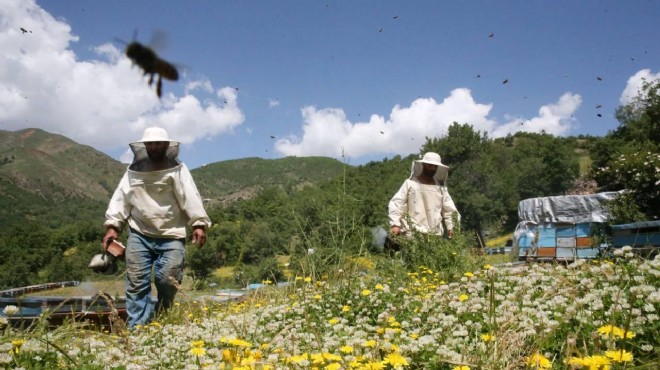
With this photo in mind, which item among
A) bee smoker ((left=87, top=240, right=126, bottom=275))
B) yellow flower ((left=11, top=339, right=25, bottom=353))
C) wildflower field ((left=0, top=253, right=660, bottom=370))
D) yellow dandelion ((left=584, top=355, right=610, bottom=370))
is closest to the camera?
yellow dandelion ((left=584, top=355, right=610, bottom=370))

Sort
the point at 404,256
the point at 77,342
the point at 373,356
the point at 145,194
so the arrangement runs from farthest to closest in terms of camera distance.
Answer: the point at 404,256
the point at 145,194
the point at 77,342
the point at 373,356

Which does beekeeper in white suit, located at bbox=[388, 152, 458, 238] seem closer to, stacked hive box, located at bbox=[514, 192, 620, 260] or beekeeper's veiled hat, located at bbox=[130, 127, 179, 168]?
beekeeper's veiled hat, located at bbox=[130, 127, 179, 168]

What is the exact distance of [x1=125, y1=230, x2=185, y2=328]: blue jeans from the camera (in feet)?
18.1

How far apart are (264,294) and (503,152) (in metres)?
77.1

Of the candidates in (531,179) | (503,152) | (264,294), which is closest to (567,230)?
(264,294)

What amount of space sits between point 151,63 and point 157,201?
203 inches

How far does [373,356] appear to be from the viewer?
2119 mm

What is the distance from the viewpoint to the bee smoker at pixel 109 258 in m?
5.70

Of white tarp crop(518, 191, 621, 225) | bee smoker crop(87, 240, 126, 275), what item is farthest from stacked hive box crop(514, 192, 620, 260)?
bee smoker crop(87, 240, 126, 275)

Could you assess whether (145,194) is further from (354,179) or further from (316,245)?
(354,179)

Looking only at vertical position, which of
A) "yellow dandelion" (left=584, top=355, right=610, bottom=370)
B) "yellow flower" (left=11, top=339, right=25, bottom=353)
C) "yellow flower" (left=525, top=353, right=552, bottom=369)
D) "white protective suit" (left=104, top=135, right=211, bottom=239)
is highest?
"white protective suit" (left=104, top=135, right=211, bottom=239)

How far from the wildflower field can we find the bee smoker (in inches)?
93.0

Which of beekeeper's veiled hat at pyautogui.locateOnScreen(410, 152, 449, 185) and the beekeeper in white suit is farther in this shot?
beekeeper's veiled hat at pyautogui.locateOnScreen(410, 152, 449, 185)

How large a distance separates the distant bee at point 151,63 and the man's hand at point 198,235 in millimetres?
4880
